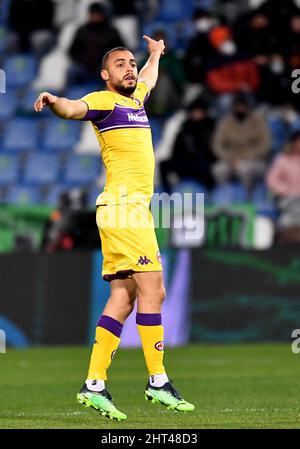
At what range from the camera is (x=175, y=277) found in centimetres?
1686

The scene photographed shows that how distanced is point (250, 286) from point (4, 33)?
8233 millimetres

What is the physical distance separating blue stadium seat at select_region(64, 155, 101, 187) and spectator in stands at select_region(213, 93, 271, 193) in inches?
86.2

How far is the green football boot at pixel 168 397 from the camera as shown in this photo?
29.0ft

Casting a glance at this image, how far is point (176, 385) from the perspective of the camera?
39.2 feet

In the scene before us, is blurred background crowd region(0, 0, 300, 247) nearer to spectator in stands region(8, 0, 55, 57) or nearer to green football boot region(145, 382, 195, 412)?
spectator in stands region(8, 0, 55, 57)

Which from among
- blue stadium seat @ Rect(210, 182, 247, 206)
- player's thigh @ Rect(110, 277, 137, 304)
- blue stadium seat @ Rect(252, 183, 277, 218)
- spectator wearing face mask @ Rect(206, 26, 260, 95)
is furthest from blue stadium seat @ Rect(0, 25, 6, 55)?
player's thigh @ Rect(110, 277, 137, 304)

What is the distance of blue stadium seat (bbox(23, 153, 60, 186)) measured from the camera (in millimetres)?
20684

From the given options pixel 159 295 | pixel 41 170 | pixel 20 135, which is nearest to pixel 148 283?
pixel 159 295

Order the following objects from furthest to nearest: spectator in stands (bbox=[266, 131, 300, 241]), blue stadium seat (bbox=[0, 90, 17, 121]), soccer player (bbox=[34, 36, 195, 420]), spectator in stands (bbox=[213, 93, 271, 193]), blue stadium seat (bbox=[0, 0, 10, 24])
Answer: blue stadium seat (bbox=[0, 0, 10, 24]) < blue stadium seat (bbox=[0, 90, 17, 121]) < spectator in stands (bbox=[213, 93, 271, 193]) < spectator in stands (bbox=[266, 131, 300, 241]) < soccer player (bbox=[34, 36, 195, 420])

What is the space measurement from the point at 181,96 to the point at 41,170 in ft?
8.37

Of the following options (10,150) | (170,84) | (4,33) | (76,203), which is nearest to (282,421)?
(76,203)

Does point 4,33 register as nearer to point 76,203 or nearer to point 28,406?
point 76,203

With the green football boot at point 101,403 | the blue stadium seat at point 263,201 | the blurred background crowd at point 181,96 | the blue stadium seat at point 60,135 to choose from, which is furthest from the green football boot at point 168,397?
the blue stadium seat at point 60,135

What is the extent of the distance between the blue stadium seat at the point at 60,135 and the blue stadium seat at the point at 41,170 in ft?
0.76
